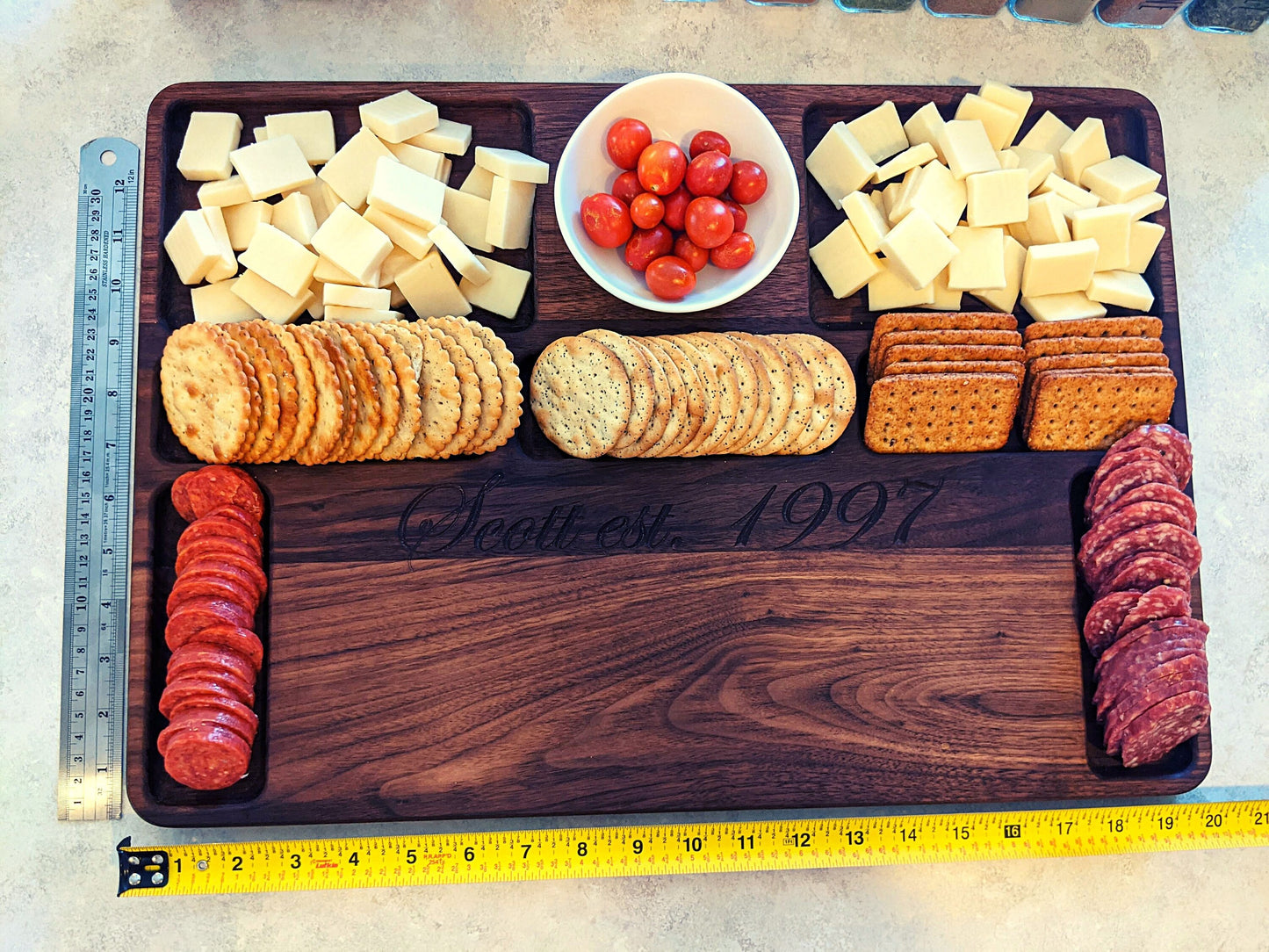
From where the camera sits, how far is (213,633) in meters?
1.75

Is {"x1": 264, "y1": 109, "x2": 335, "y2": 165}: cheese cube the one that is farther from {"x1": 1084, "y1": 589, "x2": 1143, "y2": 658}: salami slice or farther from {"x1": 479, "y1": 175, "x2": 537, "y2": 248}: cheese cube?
{"x1": 1084, "y1": 589, "x2": 1143, "y2": 658}: salami slice

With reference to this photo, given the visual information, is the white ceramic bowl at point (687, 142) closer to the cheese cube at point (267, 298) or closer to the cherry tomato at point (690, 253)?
the cherry tomato at point (690, 253)

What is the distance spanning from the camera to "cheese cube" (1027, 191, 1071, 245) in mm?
1958

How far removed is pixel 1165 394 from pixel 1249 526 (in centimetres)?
44

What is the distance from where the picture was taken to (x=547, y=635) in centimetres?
182

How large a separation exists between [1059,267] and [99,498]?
1821 mm

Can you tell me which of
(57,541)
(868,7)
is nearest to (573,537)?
(57,541)

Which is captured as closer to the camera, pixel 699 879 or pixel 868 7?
pixel 699 879

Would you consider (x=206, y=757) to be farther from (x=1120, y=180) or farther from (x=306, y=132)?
(x=1120, y=180)

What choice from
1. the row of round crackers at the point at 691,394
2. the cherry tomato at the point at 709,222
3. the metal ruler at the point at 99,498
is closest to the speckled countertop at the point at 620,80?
the metal ruler at the point at 99,498

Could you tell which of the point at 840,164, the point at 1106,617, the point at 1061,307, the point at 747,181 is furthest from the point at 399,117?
the point at 1106,617

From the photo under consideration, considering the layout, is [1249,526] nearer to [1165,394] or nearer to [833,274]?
[1165,394]

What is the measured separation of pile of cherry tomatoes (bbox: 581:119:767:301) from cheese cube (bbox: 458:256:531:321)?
171mm

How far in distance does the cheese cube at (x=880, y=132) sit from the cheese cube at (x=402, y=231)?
824 mm
